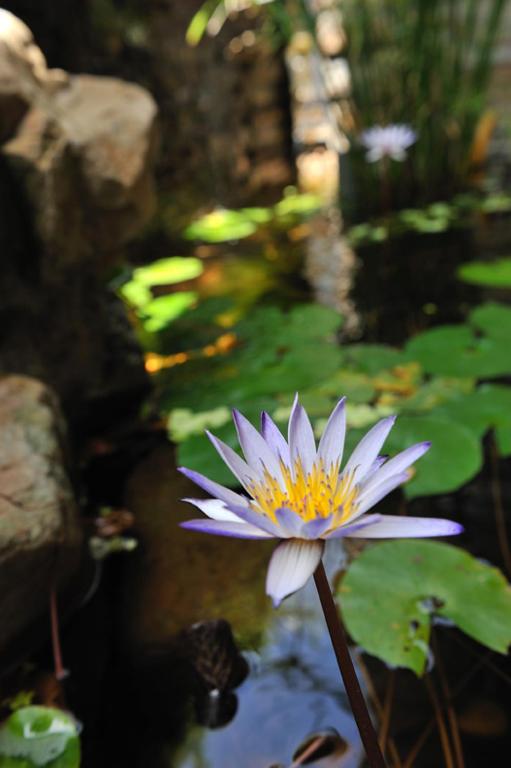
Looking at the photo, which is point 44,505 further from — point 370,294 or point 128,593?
point 370,294

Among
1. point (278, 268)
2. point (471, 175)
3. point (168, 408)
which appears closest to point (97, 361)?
point (168, 408)

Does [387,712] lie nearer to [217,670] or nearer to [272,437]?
[217,670]

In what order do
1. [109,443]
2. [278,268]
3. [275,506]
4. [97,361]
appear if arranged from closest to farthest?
[275,506] → [109,443] → [97,361] → [278,268]

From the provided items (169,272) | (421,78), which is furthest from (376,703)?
(421,78)

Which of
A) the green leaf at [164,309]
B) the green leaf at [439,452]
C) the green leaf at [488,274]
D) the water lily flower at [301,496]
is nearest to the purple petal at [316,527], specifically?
the water lily flower at [301,496]

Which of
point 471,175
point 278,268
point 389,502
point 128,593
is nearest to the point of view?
point 128,593

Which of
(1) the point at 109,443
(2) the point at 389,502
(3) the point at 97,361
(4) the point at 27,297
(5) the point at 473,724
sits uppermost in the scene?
(4) the point at 27,297

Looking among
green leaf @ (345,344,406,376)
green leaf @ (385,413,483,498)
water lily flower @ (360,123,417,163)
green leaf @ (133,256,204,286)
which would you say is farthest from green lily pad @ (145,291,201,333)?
water lily flower @ (360,123,417,163)
